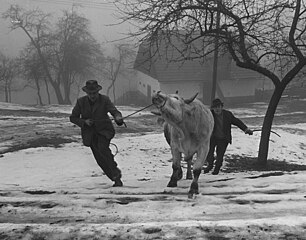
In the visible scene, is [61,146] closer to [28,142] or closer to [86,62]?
[28,142]

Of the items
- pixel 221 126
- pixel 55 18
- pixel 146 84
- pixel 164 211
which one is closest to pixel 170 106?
pixel 164 211

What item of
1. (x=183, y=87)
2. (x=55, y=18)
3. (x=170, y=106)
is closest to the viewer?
(x=170, y=106)

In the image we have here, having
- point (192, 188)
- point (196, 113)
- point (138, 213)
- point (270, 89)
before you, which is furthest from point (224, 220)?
point (270, 89)

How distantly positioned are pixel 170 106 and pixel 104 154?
2006 millimetres

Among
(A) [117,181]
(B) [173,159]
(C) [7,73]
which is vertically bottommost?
(A) [117,181]

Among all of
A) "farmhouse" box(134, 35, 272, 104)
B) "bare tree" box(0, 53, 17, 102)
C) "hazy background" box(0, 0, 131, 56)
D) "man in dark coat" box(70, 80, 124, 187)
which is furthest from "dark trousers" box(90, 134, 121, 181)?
"hazy background" box(0, 0, 131, 56)

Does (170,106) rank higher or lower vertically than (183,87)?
lower

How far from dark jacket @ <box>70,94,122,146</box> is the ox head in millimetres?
1427

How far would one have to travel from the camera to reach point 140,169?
9.98 meters

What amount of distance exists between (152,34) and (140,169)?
Answer: 3637 mm

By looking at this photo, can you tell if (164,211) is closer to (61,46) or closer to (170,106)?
(170,106)

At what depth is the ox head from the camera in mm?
4562

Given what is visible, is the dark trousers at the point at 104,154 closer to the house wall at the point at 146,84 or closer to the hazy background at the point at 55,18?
the house wall at the point at 146,84

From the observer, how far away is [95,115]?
6098 mm
